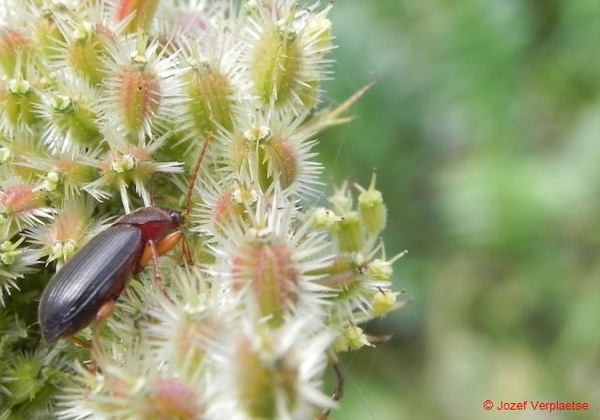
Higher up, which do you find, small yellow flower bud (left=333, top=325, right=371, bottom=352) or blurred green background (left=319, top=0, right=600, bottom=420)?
blurred green background (left=319, top=0, right=600, bottom=420)

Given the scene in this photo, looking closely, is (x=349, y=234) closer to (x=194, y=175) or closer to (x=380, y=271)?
(x=380, y=271)

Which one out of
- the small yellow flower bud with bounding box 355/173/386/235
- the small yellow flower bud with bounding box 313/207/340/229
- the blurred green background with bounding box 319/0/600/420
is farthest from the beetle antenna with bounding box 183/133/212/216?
the blurred green background with bounding box 319/0/600/420

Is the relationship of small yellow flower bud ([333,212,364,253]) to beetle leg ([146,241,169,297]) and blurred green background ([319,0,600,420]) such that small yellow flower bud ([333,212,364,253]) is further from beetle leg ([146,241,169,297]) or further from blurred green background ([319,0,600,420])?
blurred green background ([319,0,600,420])

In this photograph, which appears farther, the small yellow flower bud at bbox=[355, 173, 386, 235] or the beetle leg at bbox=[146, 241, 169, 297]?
the small yellow flower bud at bbox=[355, 173, 386, 235]

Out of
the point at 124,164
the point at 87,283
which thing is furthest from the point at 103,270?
the point at 124,164

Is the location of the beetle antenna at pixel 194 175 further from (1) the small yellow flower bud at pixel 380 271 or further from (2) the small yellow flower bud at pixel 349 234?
(1) the small yellow flower bud at pixel 380 271

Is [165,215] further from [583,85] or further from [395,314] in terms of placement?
[583,85]

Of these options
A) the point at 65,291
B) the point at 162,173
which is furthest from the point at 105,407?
the point at 162,173
